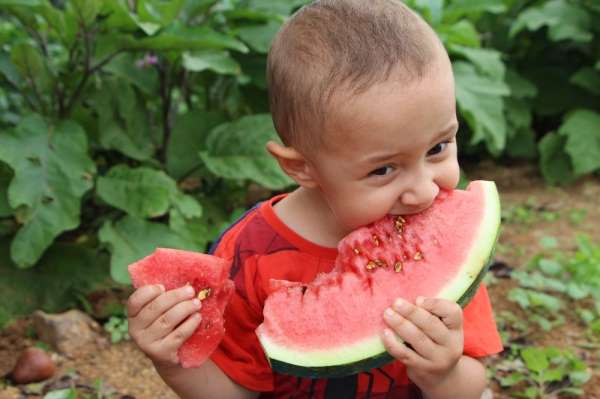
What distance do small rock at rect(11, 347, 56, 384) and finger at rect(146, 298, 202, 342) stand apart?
1178 mm

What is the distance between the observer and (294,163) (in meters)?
1.68

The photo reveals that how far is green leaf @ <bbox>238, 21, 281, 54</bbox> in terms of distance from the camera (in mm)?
3654

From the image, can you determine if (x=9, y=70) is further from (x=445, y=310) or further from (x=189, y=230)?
(x=445, y=310)

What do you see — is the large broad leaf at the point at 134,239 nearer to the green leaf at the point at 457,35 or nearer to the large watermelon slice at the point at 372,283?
the large watermelon slice at the point at 372,283

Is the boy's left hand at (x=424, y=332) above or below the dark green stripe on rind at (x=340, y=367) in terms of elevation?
above

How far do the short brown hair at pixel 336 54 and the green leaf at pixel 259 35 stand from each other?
207cm

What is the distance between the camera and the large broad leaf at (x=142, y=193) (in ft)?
10.0

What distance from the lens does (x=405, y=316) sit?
1.55 metres

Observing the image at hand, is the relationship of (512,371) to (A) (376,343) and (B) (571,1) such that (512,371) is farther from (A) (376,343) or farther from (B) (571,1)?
(B) (571,1)

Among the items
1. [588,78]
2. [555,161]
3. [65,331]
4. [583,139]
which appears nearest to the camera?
[65,331]

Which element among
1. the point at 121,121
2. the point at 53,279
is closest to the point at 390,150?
the point at 53,279

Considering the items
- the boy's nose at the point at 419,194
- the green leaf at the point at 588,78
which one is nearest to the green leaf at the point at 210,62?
the boy's nose at the point at 419,194

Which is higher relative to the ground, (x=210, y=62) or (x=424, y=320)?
(x=424, y=320)

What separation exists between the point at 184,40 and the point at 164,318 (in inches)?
66.4
